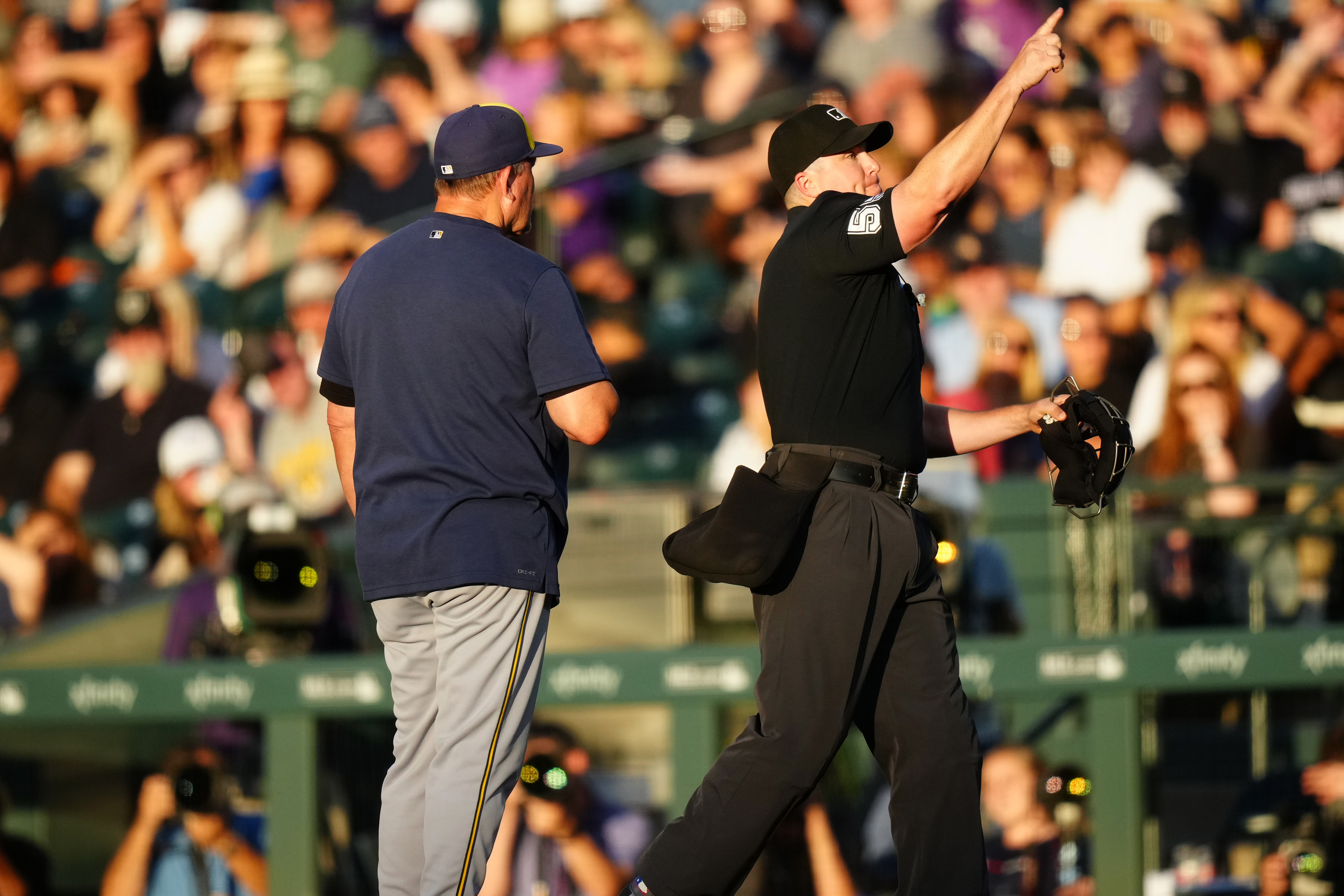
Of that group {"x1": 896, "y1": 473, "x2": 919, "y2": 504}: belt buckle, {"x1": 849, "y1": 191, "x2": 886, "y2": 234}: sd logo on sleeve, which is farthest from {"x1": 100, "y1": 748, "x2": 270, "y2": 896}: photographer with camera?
{"x1": 849, "y1": 191, "x2": 886, "y2": 234}: sd logo on sleeve

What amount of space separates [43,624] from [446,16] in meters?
4.66

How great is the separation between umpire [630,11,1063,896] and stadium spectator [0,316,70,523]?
549 centimetres

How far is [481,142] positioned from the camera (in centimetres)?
370

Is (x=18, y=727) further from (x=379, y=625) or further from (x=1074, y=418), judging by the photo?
(x=1074, y=418)

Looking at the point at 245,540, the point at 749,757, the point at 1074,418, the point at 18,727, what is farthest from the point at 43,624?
the point at 1074,418

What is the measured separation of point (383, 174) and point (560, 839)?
448 cm

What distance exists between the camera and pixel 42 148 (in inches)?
415

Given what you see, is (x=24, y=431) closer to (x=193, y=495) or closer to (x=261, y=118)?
(x=193, y=495)

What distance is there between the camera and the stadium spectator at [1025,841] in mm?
5188

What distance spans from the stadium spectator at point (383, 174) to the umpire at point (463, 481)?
5.01 meters

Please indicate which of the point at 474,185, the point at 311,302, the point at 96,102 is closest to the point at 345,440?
the point at 474,185

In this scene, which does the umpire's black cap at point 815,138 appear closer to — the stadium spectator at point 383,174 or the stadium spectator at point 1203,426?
the stadium spectator at point 1203,426

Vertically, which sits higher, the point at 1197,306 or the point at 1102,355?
the point at 1197,306

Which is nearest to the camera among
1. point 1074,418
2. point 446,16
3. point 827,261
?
point 827,261
